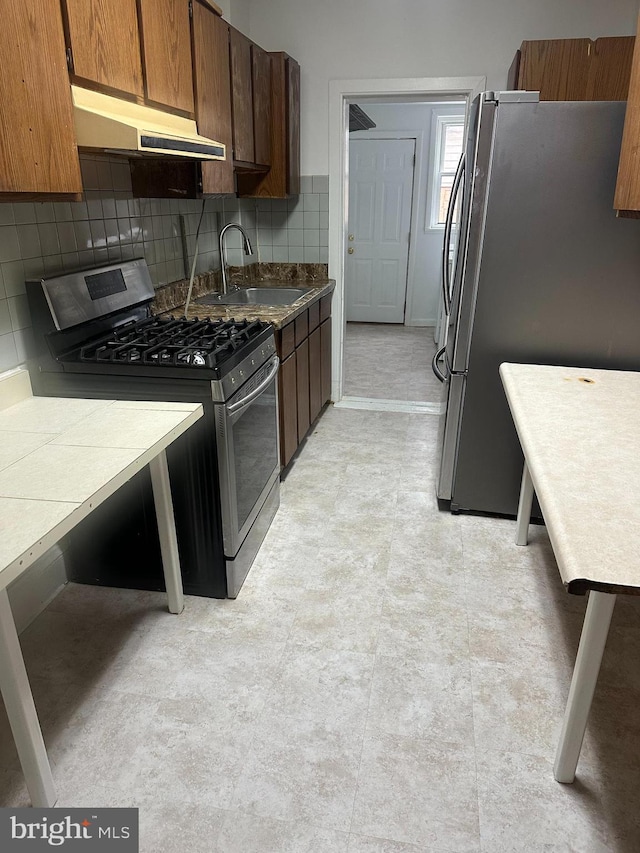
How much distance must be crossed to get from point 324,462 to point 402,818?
6.79 feet

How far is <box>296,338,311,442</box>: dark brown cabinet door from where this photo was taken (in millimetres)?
3246

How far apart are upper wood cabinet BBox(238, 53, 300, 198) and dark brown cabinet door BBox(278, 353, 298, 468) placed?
1208 millimetres

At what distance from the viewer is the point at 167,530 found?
2.00m

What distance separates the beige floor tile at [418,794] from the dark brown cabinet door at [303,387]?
1933mm

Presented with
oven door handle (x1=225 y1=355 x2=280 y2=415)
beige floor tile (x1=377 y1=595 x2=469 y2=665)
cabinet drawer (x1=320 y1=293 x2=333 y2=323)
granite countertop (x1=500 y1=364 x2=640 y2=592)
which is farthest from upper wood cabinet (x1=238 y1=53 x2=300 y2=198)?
beige floor tile (x1=377 y1=595 x2=469 y2=665)

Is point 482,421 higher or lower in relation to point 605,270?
lower

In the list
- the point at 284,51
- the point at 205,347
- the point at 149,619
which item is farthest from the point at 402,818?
the point at 284,51

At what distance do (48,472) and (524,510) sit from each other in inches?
75.7

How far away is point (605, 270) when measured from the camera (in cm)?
235

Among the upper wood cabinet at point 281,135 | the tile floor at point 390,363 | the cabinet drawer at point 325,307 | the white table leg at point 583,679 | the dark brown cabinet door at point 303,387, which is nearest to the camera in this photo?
the white table leg at point 583,679

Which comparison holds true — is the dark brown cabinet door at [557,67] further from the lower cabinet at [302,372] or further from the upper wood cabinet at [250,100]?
the lower cabinet at [302,372]

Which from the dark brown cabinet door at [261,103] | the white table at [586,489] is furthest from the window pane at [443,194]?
the white table at [586,489]

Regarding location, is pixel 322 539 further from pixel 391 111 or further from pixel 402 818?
pixel 391 111
